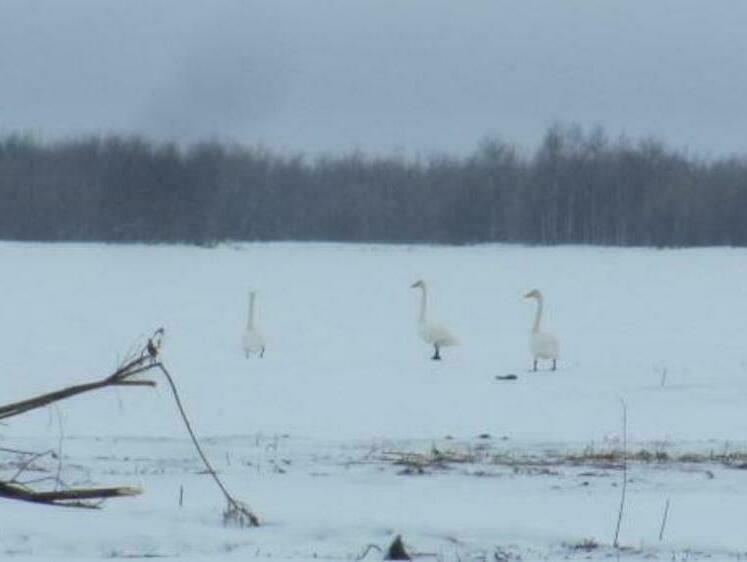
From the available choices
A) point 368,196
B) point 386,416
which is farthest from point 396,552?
point 368,196

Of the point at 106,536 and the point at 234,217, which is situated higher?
the point at 234,217

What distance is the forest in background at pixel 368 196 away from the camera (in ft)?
260

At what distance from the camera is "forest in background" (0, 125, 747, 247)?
79312 mm

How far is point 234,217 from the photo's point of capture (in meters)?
88.8

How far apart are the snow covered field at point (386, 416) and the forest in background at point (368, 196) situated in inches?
1347

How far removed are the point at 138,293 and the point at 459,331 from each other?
892 centimetres

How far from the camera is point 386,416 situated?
58.7 feet

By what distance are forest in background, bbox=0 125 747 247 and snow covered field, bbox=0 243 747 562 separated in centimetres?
3422

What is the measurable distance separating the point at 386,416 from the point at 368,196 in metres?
75.3

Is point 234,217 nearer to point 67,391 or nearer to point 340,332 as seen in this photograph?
point 340,332

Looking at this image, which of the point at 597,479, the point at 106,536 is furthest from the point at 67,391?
the point at 597,479

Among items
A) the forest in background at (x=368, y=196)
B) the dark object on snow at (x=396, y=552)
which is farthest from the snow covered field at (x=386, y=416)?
the forest in background at (x=368, y=196)

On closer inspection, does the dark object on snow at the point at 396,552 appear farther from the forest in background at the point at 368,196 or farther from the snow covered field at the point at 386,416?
the forest in background at the point at 368,196

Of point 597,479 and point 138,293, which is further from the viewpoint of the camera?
point 138,293
